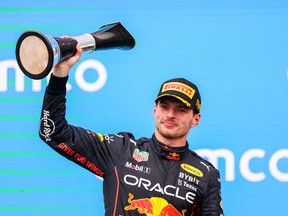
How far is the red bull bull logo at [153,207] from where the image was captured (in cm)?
211

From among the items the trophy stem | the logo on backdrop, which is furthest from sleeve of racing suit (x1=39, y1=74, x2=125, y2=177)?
the logo on backdrop

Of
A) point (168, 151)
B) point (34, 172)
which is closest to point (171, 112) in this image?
point (168, 151)

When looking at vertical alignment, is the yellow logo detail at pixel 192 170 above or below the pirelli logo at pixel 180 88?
below

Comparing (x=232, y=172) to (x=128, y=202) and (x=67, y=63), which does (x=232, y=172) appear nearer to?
(x=128, y=202)

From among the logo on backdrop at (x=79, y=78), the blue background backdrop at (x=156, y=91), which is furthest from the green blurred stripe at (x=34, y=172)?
the logo on backdrop at (x=79, y=78)

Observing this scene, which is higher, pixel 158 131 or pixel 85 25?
pixel 85 25

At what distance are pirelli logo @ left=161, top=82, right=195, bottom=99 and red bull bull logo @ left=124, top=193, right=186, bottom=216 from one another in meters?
0.35

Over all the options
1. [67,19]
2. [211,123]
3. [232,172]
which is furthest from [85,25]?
[232,172]

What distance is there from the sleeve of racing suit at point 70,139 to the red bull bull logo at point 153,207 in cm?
14

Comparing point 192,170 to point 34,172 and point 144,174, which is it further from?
point 34,172

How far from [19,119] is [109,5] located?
1.92 feet

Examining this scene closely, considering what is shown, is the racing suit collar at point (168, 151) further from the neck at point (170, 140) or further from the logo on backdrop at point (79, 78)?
the logo on backdrop at point (79, 78)

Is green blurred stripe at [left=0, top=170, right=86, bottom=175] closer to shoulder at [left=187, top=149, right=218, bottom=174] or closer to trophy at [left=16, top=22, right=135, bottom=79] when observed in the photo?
shoulder at [left=187, top=149, right=218, bottom=174]

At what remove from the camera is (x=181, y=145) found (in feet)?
7.29
